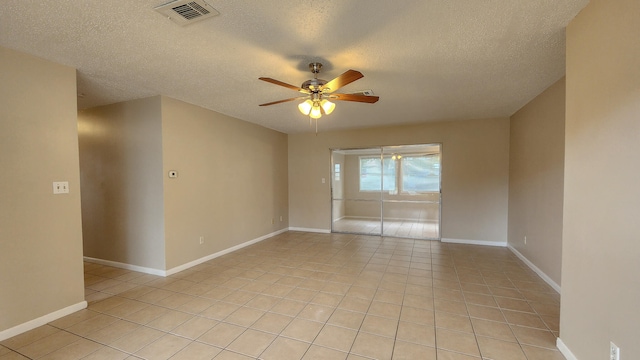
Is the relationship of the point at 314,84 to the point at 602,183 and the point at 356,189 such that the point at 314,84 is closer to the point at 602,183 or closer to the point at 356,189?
the point at 602,183

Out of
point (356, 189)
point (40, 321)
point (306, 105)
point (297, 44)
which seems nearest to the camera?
point (297, 44)

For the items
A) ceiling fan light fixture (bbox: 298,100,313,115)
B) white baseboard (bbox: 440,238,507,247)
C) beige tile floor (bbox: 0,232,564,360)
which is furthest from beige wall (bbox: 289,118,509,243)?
ceiling fan light fixture (bbox: 298,100,313,115)

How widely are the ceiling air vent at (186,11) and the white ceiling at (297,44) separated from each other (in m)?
0.05

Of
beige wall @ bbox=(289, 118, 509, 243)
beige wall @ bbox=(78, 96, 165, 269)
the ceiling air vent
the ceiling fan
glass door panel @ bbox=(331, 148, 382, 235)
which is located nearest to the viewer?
the ceiling air vent

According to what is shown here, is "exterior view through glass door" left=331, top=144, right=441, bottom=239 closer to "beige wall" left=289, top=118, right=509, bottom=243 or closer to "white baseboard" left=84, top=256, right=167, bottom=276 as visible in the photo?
"beige wall" left=289, top=118, right=509, bottom=243

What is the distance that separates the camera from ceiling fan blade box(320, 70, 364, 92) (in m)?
1.97

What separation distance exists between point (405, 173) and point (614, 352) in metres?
5.24

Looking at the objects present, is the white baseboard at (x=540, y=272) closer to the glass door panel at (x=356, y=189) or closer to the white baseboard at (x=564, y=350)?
the white baseboard at (x=564, y=350)

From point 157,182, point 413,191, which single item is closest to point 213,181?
point 157,182

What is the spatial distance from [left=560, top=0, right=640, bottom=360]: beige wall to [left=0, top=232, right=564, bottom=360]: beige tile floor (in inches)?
22.2

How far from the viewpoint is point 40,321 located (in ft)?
7.52

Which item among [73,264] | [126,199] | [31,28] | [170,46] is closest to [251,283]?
[73,264]

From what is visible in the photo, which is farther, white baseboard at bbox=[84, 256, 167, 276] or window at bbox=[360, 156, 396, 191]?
window at bbox=[360, 156, 396, 191]

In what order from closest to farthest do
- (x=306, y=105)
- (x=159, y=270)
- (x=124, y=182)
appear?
1. (x=306, y=105)
2. (x=159, y=270)
3. (x=124, y=182)
